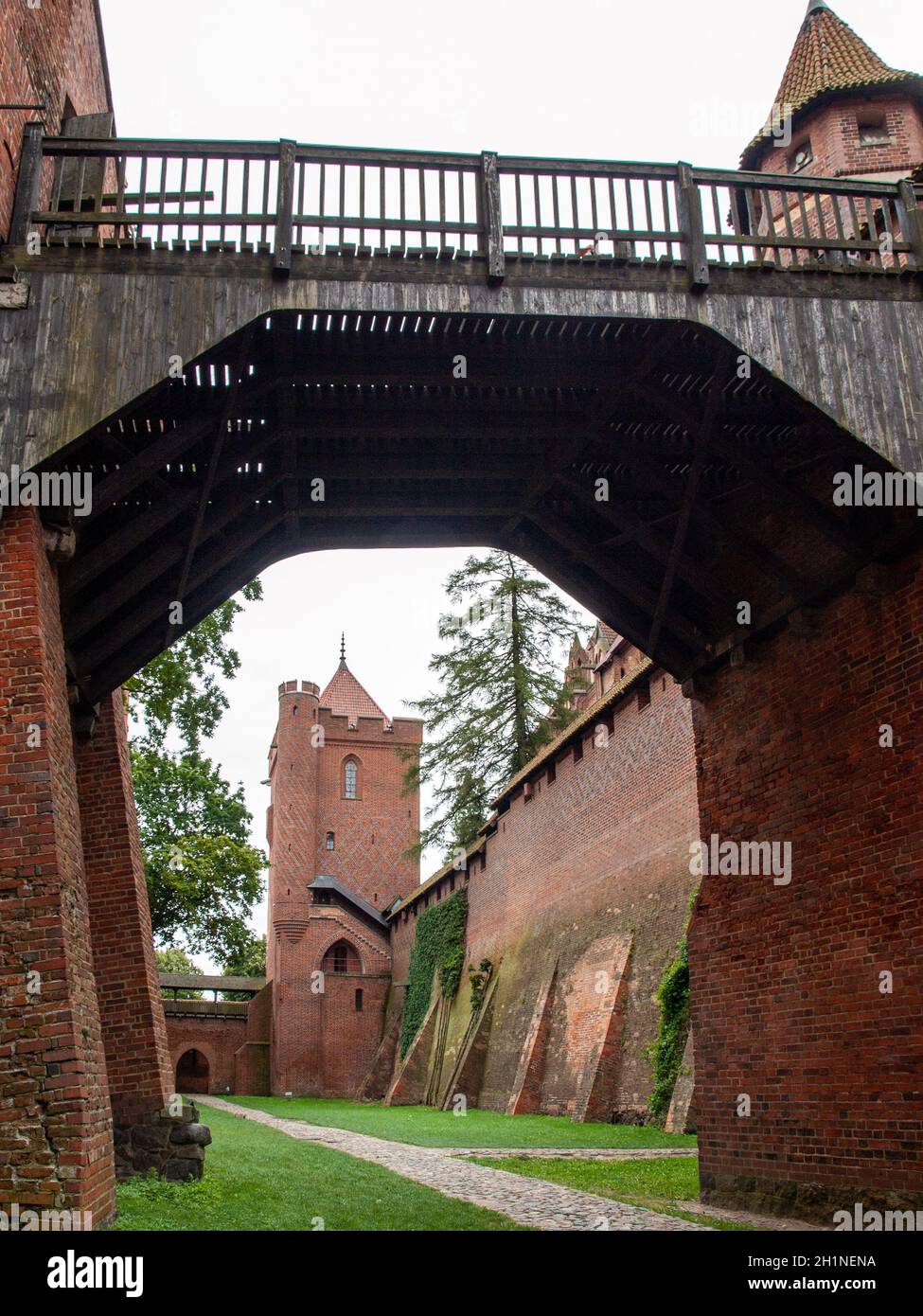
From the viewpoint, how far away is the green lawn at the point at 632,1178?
9867 millimetres

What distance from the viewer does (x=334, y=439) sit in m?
9.45

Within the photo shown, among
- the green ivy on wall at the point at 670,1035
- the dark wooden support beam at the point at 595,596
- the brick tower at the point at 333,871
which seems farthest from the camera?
the brick tower at the point at 333,871

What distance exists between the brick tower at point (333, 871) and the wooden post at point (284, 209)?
33.3 m

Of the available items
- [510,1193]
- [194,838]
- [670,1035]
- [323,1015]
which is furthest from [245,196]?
[323,1015]

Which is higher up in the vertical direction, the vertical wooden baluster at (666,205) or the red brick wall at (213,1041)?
the vertical wooden baluster at (666,205)

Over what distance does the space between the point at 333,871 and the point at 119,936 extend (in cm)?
4098

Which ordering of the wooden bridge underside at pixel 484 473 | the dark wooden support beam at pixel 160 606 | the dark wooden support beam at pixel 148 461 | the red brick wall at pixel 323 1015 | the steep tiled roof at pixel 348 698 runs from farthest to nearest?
1. the steep tiled roof at pixel 348 698
2. the red brick wall at pixel 323 1015
3. the dark wooden support beam at pixel 160 606
4. the wooden bridge underside at pixel 484 473
5. the dark wooden support beam at pixel 148 461

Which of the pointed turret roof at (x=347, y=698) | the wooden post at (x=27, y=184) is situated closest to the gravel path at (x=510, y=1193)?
the wooden post at (x=27, y=184)

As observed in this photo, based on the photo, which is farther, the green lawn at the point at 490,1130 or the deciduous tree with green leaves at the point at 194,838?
the deciduous tree with green leaves at the point at 194,838

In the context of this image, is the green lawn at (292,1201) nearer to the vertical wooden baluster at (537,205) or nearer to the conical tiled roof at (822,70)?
the vertical wooden baluster at (537,205)

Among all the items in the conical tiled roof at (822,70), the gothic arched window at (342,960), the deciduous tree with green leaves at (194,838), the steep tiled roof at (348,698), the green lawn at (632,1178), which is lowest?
the green lawn at (632,1178)

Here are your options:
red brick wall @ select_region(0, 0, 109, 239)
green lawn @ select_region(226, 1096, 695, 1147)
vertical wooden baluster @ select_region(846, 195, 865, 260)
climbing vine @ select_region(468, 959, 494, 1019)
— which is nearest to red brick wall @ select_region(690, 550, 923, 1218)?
vertical wooden baluster @ select_region(846, 195, 865, 260)

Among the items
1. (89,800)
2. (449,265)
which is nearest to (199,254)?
(449,265)

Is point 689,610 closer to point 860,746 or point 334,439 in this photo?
point 860,746
